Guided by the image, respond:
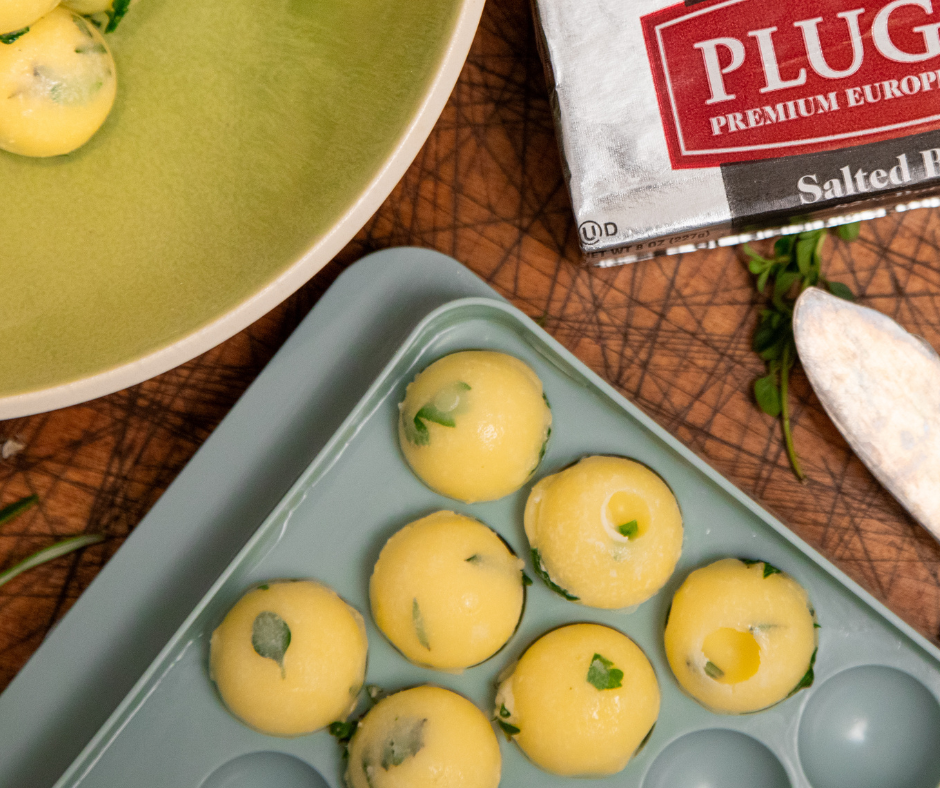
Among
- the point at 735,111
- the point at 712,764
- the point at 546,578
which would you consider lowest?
the point at 712,764

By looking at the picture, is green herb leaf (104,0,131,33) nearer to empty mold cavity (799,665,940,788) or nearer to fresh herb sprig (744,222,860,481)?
fresh herb sprig (744,222,860,481)

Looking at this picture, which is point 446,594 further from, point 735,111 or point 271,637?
point 735,111

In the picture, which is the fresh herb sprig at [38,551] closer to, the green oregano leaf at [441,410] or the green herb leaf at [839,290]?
the green oregano leaf at [441,410]

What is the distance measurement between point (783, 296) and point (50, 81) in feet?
2.18

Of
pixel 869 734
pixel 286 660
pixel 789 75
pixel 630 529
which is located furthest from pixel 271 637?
pixel 789 75

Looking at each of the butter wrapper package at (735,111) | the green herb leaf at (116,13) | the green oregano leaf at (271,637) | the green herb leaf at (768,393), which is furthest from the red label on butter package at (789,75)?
the green oregano leaf at (271,637)

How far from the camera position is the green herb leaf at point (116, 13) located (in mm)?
491

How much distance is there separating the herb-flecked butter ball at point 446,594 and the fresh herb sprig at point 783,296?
316 millimetres

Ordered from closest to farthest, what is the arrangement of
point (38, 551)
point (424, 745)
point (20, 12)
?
point (20, 12), point (424, 745), point (38, 551)

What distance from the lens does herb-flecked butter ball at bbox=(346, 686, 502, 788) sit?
0.67 m

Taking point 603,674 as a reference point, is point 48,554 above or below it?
above

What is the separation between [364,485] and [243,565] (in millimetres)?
136

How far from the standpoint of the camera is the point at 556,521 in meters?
0.70

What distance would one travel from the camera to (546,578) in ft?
2.38
